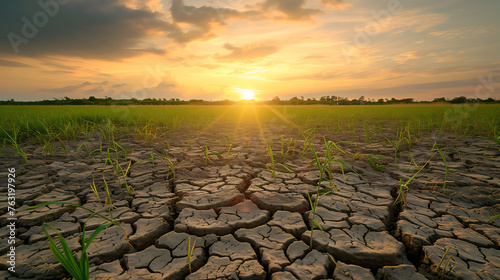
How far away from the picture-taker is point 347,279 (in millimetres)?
1147

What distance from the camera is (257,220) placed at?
1.68 m

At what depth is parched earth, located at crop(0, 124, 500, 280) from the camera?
122 cm

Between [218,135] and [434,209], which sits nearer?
[434,209]

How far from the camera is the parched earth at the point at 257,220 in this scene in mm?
1224

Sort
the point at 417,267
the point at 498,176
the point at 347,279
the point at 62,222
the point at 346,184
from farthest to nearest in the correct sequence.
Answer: the point at 498,176, the point at 346,184, the point at 62,222, the point at 417,267, the point at 347,279

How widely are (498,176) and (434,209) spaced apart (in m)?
1.31

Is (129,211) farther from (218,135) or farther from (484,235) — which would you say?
(218,135)

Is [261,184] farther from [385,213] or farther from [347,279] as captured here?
[347,279]

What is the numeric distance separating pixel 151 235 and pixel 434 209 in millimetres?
2089

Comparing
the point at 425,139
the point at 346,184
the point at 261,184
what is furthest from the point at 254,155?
the point at 425,139

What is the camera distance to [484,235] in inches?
58.8

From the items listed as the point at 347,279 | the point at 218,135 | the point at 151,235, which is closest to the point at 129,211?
the point at 151,235

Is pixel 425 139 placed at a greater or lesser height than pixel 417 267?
greater

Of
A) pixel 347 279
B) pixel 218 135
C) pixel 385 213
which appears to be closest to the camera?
pixel 347 279
